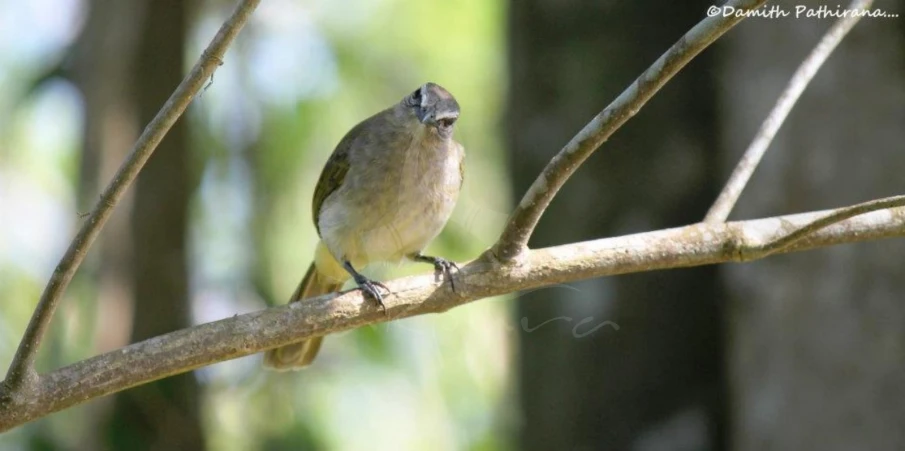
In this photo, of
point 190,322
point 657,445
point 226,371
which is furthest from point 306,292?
point 657,445

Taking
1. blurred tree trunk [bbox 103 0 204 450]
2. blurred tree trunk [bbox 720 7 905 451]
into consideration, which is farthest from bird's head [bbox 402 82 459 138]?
blurred tree trunk [bbox 103 0 204 450]

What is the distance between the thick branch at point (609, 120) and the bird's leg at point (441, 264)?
0.49 feet

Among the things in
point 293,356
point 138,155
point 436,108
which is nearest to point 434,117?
point 436,108

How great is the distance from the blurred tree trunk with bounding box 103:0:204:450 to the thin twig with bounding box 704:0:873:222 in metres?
2.63


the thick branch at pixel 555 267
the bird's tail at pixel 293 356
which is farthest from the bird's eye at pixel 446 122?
the bird's tail at pixel 293 356

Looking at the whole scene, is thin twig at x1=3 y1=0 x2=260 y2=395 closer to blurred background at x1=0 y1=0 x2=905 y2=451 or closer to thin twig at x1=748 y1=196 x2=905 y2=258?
thin twig at x1=748 y1=196 x2=905 y2=258

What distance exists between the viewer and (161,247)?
491 centimetres

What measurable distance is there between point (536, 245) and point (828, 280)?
1.42m

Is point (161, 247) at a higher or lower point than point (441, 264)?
higher

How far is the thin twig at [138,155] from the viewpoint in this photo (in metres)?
2.22

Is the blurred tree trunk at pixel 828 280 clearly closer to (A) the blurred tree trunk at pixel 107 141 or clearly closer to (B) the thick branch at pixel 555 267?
(B) the thick branch at pixel 555 267

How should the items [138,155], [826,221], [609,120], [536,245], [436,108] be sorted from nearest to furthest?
[138,155] < [609,120] < [826,221] < [436,108] < [536,245]

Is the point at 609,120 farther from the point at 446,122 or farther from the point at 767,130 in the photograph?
the point at 446,122

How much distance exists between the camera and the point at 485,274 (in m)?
2.78
